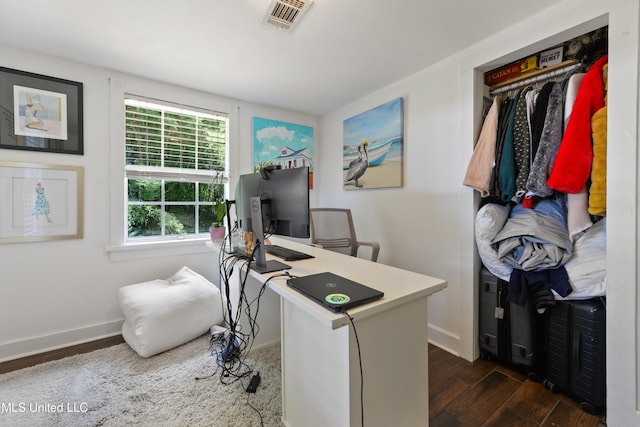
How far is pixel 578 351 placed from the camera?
55.7 inches

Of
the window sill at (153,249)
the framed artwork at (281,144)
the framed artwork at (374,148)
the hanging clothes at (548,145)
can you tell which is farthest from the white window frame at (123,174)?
the hanging clothes at (548,145)

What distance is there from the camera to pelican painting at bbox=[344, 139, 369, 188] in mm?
2672

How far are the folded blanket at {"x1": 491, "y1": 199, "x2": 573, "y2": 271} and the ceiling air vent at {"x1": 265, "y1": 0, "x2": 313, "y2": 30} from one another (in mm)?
1778

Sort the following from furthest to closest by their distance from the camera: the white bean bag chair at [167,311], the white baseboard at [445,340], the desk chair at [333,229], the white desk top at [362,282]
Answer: the desk chair at [333,229] → the white baseboard at [445,340] → the white bean bag chair at [167,311] → the white desk top at [362,282]

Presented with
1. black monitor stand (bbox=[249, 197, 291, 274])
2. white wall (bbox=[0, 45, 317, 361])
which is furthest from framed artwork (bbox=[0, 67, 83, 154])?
black monitor stand (bbox=[249, 197, 291, 274])

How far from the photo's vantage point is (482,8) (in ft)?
4.79

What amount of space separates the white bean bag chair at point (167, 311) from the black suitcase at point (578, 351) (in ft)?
7.60

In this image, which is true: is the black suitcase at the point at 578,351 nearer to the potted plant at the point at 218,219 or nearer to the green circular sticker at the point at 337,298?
the green circular sticker at the point at 337,298

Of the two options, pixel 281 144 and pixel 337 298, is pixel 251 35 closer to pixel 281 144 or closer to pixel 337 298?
pixel 281 144

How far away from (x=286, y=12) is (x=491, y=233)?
1.82 meters

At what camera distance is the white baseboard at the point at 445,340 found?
1.93m

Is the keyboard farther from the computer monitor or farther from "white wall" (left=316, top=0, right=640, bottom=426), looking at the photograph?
"white wall" (left=316, top=0, right=640, bottom=426)

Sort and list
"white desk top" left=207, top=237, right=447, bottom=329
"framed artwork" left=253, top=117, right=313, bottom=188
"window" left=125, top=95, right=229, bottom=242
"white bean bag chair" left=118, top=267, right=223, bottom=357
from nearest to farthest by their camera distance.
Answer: "white desk top" left=207, top=237, right=447, bottom=329 < "white bean bag chair" left=118, top=267, right=223, bottom=357 < "window" left=125, top=95, right=229, bottom=242 < "framed artwork" left=253, top=117, right=313, bottom=188

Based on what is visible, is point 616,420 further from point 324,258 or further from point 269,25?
point 269,25
